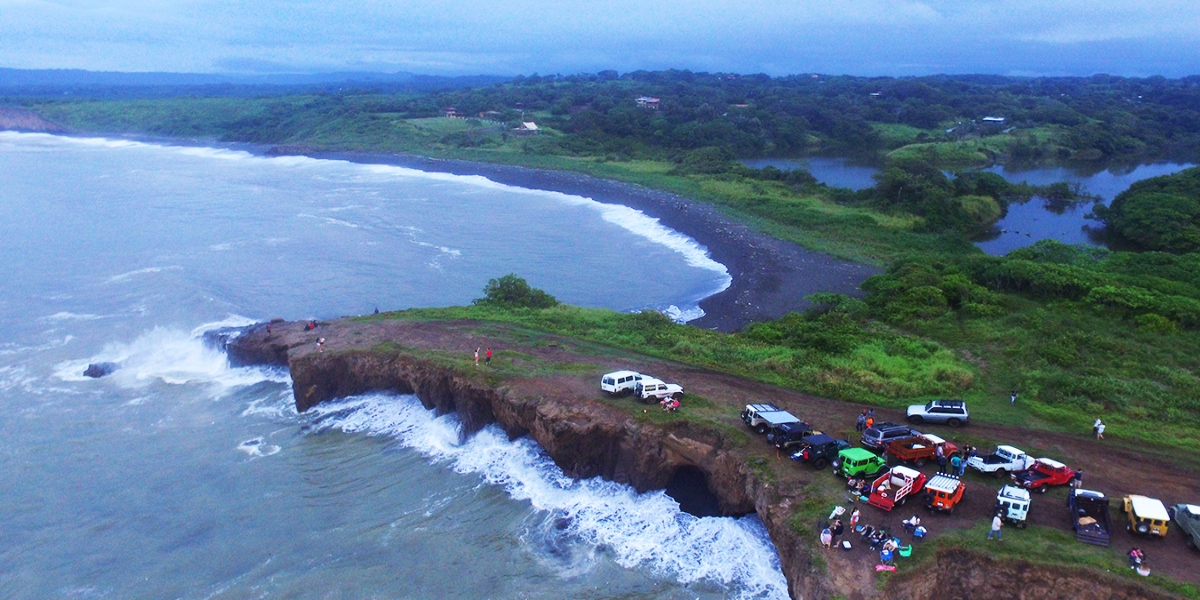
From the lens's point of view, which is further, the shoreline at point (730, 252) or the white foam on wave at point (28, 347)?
the shoreline at point (730, 252)

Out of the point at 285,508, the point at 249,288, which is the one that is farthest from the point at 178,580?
the point at 249,288

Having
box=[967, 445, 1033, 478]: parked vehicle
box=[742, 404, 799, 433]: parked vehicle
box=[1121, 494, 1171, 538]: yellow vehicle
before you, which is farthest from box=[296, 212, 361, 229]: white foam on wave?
box=[1121, 494, 1171, 538]: yellow vehicle

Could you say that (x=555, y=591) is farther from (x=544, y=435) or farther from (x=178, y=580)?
(x=178, y=580)

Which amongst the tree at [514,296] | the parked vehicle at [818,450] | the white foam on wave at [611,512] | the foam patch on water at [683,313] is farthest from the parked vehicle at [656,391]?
the tree at [514,296]

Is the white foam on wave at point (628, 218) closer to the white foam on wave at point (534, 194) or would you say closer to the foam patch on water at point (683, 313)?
the white foam on wave at point (534, 194)

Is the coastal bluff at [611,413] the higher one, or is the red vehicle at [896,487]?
the red vehicle at [896,487]

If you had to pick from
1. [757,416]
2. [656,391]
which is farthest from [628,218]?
[757,416]

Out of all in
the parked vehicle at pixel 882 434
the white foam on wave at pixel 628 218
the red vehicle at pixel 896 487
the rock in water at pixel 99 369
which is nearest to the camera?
the red vehicle at pixel 896 487
